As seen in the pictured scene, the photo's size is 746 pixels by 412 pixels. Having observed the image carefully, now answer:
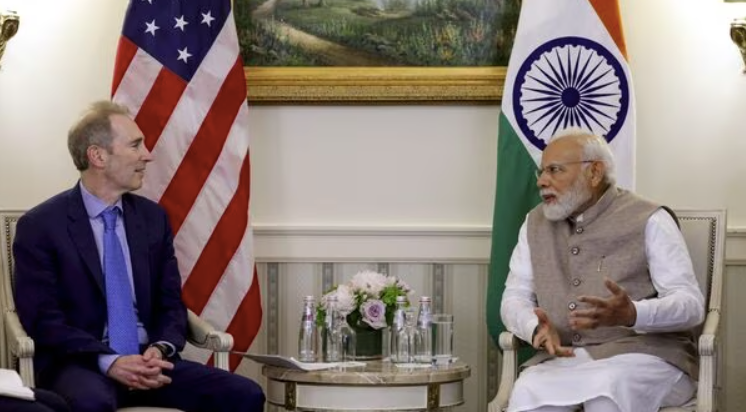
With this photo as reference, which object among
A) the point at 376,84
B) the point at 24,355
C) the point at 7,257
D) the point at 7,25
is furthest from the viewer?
the point at 376,84

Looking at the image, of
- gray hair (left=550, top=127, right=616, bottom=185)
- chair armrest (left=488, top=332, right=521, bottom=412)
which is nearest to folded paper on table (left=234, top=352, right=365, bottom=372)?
chair armrest (left=488, top=332, right=521, bottom=412)

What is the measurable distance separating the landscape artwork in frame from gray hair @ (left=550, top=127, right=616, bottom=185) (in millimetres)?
861

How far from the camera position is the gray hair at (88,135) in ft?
14.8

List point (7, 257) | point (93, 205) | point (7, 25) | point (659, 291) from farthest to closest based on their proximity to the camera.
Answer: point (7, 25) < point (7, 257) < point (93, 205) < point (659, 291)

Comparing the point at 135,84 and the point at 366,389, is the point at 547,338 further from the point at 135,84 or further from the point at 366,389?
the point at 135,84

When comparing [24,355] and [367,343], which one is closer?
[24,355]

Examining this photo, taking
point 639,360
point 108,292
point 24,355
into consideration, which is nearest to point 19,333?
point 24,355

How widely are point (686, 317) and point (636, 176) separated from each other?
1.30 meters

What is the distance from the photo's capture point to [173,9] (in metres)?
5.16

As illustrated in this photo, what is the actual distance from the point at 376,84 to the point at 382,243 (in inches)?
27.1

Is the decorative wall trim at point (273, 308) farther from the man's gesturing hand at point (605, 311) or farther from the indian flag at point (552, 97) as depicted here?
the man's gesturing hand at point (605, 311)

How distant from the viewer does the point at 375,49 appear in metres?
5.46

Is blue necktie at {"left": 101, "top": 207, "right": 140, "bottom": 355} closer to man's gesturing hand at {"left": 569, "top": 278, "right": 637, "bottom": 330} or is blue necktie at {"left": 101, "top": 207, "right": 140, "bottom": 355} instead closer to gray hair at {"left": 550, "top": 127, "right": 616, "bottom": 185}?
man's gesturing hand at {"left": 569, "top": 278, "right": 637, "bottom": 330}

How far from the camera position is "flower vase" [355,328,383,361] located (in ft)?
15.6
